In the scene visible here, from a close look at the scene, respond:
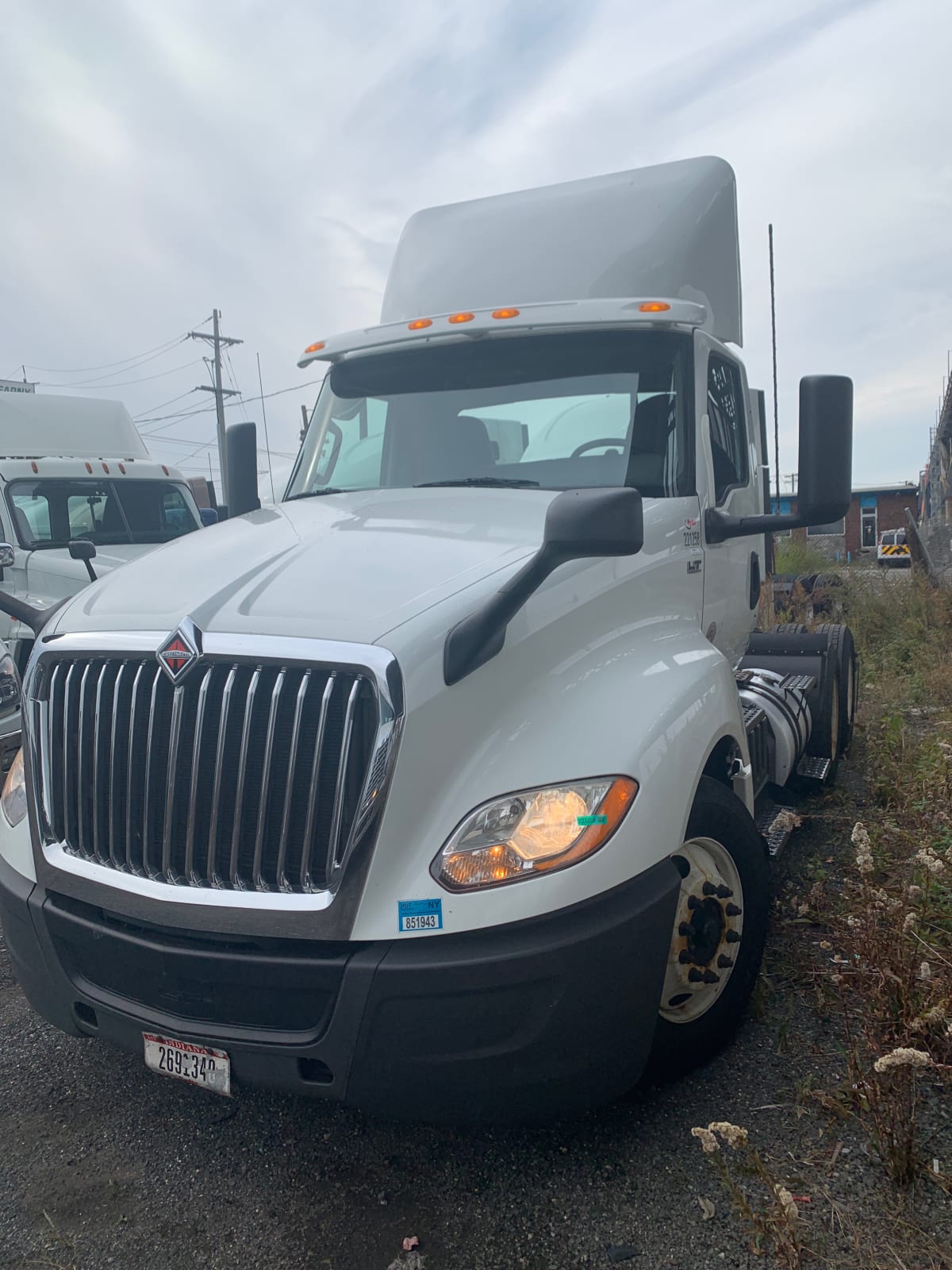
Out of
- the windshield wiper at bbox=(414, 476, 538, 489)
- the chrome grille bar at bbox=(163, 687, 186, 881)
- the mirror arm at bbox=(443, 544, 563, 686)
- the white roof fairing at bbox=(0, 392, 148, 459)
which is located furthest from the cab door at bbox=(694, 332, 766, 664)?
the white roof fairing at bbox=(0, 392, 148, 459)

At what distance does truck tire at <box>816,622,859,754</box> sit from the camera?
6457 millimetres

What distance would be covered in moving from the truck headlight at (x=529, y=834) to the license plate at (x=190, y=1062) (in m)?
0.79

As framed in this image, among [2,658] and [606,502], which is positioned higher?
[606,502]

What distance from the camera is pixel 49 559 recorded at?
32.0 feet

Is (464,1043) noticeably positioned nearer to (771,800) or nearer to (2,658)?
(771,800)

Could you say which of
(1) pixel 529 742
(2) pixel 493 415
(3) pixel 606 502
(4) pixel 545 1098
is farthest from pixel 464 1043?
(2) pixel 493 415

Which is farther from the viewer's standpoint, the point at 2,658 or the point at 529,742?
the point at 2,658

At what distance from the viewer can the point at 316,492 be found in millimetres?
4238

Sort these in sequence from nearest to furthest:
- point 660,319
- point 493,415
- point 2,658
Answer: point 660,319 → point 493,415 → point 2,658

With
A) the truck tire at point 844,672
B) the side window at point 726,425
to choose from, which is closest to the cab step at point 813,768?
the truck tire at point 844,672

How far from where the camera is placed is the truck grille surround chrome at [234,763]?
2.38 m

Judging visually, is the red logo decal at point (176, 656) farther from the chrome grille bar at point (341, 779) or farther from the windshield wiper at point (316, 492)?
the windshield wiper at point (316, 492)

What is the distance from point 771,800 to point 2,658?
4690mm

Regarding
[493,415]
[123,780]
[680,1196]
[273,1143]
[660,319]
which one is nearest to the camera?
[680,1196]
